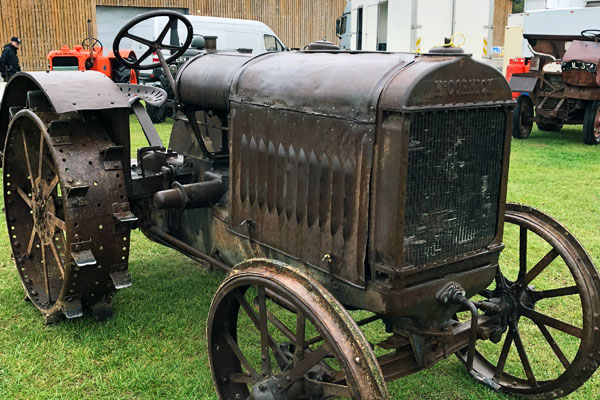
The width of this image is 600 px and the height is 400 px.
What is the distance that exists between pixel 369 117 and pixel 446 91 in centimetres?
29

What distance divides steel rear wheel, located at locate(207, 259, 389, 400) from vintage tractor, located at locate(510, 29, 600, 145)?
8.48 metres

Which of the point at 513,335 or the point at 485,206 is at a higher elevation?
the point at 485,206

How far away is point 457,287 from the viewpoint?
2.42 metres

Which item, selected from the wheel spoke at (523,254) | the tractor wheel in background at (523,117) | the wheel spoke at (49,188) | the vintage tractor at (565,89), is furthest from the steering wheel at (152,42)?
the tractor wheel in background at (523,117)

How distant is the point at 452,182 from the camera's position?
237 cm

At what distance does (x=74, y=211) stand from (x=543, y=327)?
90.7 inches

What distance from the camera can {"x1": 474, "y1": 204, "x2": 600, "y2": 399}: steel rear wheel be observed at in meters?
2.68

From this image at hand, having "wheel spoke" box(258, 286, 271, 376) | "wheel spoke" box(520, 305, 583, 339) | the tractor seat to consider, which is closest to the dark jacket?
the tractor seat

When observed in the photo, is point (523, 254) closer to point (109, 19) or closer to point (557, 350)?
point (557, 350)

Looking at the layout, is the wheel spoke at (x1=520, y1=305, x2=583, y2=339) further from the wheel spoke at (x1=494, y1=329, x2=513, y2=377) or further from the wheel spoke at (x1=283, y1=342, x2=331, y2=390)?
the wheel spoke at (x1=283, y1=342, x2=331, y2=390)

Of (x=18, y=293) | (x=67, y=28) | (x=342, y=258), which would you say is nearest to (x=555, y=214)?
(x=342, y=258)

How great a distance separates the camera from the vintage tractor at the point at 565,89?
963 centimetres

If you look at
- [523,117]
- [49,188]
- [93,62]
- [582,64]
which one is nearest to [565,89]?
[582,64]

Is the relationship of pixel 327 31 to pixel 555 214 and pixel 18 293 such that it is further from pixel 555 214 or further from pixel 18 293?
pixel 18 293
